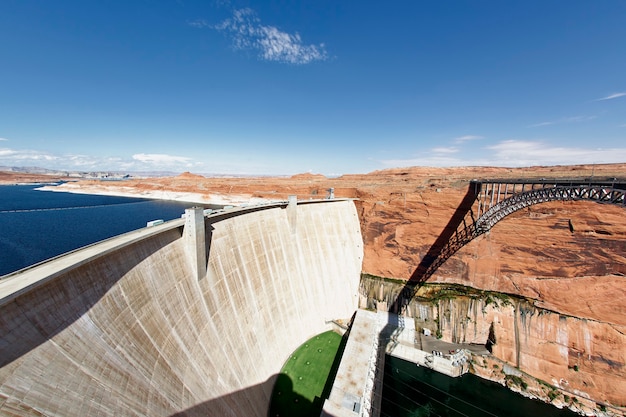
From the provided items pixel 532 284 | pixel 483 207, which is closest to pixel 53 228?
pixel 483 207

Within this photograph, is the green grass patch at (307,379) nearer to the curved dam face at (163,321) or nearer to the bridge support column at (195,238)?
the curved dam face at (163,321)

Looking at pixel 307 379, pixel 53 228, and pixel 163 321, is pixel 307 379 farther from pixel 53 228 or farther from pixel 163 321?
pixel 53 228

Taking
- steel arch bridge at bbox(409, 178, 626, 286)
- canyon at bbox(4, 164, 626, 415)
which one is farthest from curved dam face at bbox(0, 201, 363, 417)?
steel arch bridge at bbox(409, 178, 626, 286)

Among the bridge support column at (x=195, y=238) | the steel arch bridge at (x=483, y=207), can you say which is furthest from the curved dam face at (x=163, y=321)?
the steel arch bridge at (x=483, y=207)

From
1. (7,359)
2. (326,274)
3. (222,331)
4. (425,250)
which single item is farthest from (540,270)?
(7,359)

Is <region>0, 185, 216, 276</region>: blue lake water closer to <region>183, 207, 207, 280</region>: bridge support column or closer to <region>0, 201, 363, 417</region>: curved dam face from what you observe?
<region>183, 207, 207, 280</region>: bridge support column

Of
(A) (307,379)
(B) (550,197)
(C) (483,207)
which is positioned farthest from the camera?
(C) (483,207)

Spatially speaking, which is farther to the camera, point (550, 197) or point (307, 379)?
point (307, 379)
